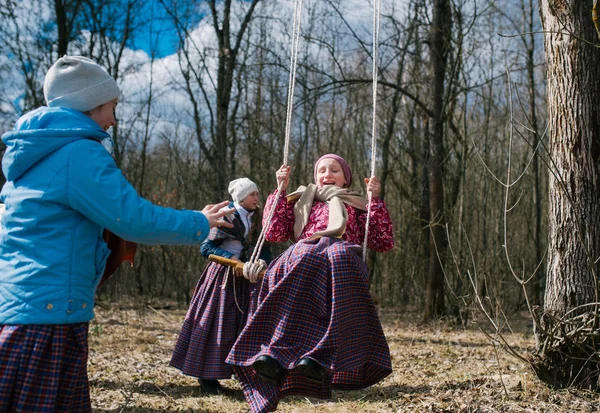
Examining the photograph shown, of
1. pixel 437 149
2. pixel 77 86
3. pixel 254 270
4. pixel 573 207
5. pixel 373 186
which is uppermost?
pixel 437 149

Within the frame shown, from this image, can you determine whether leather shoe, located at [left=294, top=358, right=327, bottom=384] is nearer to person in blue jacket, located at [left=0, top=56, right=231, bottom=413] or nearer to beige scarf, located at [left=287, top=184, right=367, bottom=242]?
beige scarf, located at [left=287, top=184, right=367, bottom=242]

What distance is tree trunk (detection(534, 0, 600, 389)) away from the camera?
4043mm

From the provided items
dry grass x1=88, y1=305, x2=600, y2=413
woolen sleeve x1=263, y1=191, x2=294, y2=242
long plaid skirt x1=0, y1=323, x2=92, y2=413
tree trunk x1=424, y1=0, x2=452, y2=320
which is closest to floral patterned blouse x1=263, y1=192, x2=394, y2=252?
woolen sleeve x1=263, y1=191, x2=294, y2=242

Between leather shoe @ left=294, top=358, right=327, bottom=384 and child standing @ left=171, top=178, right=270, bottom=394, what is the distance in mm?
1382

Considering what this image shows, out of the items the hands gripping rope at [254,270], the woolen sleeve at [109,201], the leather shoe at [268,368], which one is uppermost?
the woolen sleeve at [109,201]

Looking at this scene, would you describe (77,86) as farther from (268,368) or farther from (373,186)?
(373,186)

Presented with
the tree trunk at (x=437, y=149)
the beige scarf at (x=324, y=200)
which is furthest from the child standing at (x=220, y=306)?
the tree trunk at (x=437, y=149)

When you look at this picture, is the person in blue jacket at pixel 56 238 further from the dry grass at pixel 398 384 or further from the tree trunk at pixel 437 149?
the tree trunk at pixel 437 149

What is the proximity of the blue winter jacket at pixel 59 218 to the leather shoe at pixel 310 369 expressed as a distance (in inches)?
53.7

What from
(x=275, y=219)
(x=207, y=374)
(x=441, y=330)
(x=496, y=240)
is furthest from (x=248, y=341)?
(x=496, y=240)

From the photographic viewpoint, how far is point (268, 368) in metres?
3.27

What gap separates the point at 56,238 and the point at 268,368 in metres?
1.57

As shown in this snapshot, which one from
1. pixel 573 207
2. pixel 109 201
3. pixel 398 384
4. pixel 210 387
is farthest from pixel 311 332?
pixel 398 384

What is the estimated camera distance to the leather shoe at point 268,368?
3.27 meters
